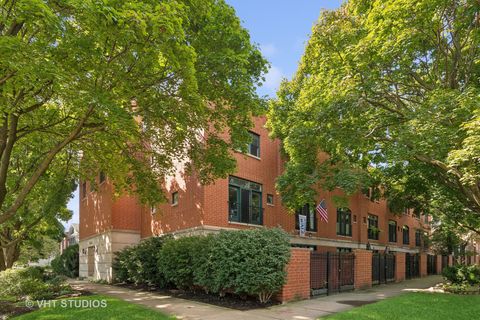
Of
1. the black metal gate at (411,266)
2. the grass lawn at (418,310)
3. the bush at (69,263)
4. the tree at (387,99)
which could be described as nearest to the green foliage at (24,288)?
the tree at (387,99)

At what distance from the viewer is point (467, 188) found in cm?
1548

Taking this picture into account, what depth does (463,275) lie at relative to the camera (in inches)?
810

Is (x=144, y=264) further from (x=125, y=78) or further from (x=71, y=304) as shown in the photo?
(x=125, y=78)

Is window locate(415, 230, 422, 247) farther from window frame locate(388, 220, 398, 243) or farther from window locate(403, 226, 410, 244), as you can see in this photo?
window frame locate(388, 220, 398, 243)

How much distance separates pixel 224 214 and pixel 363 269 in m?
7.05

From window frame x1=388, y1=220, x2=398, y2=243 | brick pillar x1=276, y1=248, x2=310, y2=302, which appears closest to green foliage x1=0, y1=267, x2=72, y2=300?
brick pillar x1=276, y1=248, x2=310, y2=302

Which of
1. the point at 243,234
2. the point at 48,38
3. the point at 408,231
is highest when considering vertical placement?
the point at 48,38

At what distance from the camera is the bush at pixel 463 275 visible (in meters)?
20.1

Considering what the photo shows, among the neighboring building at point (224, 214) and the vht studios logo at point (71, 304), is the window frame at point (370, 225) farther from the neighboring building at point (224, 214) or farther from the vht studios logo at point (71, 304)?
the vht studios logo at point (71, 304)

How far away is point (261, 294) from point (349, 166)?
7.73m

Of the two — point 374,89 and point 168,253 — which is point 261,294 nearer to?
point 168,253

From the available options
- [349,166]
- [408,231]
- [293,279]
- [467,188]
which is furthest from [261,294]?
[408,231]

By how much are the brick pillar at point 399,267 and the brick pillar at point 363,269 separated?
5.47m

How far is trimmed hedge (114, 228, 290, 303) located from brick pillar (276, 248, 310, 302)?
42 centimetres
